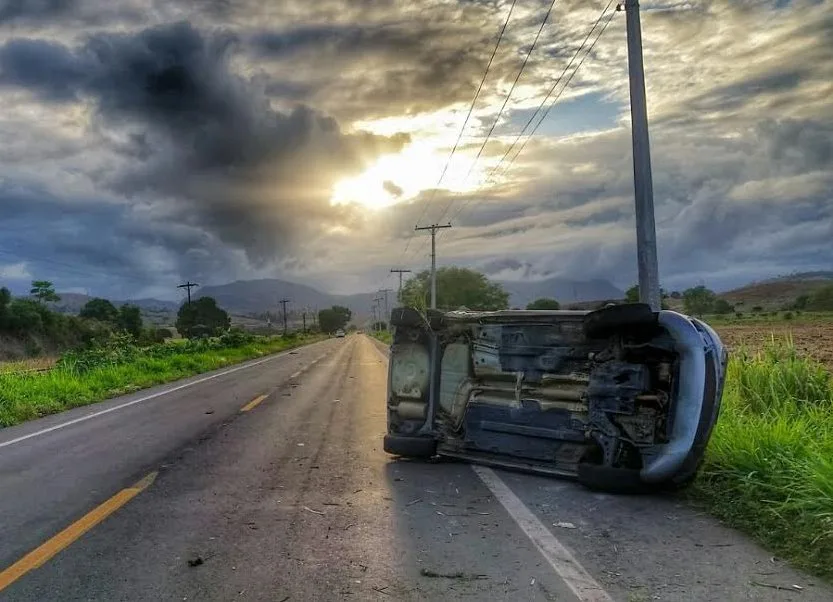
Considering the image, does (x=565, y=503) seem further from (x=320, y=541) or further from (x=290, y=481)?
(x=290, y=481)

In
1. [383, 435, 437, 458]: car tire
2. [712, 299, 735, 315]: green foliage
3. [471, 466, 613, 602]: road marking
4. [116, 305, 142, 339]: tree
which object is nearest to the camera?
[471, 466, 613, 602]: road marking

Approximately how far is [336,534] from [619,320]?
305 cm

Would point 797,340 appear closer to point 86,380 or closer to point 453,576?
point 86,380

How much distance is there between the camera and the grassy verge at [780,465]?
14.8ft

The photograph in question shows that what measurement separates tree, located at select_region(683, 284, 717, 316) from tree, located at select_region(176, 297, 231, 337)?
6604 cm

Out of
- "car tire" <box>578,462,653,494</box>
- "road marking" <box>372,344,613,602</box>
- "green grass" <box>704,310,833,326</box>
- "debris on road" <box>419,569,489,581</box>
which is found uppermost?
"green grass" <box>704,310,833,326</box>

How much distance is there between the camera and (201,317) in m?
102

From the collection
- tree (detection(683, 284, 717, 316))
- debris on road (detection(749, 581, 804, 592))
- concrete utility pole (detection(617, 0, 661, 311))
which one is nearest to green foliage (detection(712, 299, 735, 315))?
tree (detection(683, 284, 717, 316))

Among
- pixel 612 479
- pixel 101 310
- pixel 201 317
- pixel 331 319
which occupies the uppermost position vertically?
pixel 101 310

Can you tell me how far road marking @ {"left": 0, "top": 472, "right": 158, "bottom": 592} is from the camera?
4129 millimetres

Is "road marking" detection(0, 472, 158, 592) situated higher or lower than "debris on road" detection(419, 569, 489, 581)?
higher

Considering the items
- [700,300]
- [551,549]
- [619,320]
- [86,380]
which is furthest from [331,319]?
[551,549]

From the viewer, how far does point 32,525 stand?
5188 millimetres

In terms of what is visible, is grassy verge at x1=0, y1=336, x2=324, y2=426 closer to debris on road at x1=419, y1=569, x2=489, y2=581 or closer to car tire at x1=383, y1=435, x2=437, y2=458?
car tire at x1=383, y1=435, x2=437, y2=458
